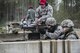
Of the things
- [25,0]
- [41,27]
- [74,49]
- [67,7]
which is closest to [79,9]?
[67,7]

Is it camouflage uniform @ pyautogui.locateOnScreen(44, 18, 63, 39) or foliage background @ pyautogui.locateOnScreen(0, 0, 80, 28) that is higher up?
foliage background @ pyautogui.locateOnScreen(0, 0, 80, 28)

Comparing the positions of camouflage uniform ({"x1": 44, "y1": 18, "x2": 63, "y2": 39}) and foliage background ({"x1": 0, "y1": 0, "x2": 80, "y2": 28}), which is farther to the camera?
foliage background ({"x1": 0, "y1": 0, "x2": 80, "y2": 28})

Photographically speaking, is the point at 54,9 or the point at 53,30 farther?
the point at 54,9

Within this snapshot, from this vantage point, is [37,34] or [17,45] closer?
[17,45]

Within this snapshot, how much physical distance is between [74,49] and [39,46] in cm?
61

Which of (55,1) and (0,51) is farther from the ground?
(55,1)

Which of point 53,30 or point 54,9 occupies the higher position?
point 54,9

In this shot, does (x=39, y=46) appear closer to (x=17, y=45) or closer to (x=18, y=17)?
(x=17, y=45)

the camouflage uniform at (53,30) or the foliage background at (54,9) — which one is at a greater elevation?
the foliage background at (54,9)

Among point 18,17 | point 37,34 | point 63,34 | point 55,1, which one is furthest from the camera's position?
point 55,1

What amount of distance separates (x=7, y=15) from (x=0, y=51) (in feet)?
45.7

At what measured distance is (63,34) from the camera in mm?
5586

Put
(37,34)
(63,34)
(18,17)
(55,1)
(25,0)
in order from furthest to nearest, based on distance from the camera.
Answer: (55,1) → (25,0) → (18,17) → (37,34) → (63,34)

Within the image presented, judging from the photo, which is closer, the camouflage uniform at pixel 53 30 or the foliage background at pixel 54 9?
the camouflage uniform at pixel 53 30
